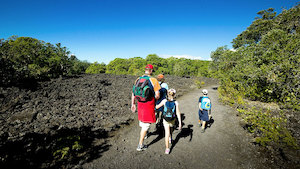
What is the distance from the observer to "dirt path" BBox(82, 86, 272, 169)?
370 centimetres

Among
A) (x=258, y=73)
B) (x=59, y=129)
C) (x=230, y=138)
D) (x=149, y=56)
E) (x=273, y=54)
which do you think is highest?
(x=149, y=56)

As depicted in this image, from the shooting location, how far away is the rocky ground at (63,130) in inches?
147

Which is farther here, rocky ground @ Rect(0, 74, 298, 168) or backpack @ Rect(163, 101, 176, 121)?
rocky ground @ Rect(0, 74, 298, 168)

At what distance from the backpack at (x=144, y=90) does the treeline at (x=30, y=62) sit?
1055 cm

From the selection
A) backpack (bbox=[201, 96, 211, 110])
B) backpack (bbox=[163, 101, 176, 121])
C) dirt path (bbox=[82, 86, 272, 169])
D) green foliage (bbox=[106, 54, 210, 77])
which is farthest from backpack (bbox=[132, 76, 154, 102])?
green foliage (bbox=[106, 54, 210, 77])

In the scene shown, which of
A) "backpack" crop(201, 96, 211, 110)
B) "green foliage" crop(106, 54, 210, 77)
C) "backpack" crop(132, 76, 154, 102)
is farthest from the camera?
"green foliage" crop(106, 54, 210, 77)

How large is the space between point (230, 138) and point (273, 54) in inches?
219

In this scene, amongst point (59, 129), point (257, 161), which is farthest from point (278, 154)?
point (59, 129)

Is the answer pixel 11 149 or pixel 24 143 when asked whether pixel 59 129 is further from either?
pixel 11 149

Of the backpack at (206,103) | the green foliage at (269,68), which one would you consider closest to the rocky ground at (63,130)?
the backpack at (206,103)

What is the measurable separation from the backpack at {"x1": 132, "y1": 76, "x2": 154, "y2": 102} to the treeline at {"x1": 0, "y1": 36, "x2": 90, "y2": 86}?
1055cm

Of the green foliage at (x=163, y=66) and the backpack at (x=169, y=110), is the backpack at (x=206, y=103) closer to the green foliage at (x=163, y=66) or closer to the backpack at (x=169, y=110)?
the backpack at (x=169, y=110)

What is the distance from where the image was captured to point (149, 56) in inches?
2048

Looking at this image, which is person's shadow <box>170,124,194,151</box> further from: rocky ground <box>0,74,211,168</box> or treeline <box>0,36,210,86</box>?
treeline <box>0,36,210,86</box>
